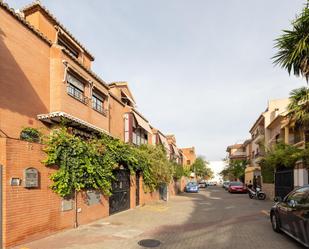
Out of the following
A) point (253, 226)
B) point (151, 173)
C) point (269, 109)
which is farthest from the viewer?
point (269, 109)

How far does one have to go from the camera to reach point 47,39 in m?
13.7

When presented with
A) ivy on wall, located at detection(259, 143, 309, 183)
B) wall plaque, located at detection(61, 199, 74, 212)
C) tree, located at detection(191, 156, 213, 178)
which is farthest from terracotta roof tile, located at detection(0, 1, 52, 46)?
tree, located at detection(191, 156, 213, 178)

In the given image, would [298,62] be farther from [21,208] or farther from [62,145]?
[21,208]

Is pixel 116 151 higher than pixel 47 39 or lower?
lower

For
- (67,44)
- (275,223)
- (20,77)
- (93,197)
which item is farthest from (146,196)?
(20,77)

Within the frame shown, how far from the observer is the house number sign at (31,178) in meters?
8.82

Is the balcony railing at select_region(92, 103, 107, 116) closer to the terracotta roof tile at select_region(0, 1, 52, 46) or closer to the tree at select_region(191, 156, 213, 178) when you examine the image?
the terracotta roof tile at select_region(0, 1, 52, 46)

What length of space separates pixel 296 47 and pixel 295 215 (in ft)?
24.4

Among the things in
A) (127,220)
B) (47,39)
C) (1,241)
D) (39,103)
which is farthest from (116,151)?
(1,241)

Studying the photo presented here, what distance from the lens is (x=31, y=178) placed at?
29.6 feet

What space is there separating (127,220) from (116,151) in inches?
130

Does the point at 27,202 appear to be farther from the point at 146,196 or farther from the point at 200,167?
the point at 200,167

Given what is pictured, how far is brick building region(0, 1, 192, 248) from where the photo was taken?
8.45 m

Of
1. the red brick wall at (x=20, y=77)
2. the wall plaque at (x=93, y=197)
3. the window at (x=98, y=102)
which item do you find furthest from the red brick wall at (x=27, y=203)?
the window at (x=98, y=102)
